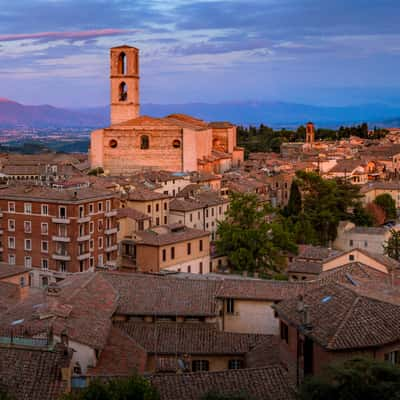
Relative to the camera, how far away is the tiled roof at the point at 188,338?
19.3m

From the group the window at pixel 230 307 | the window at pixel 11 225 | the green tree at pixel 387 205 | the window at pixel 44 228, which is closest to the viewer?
the window at pixel 230 307

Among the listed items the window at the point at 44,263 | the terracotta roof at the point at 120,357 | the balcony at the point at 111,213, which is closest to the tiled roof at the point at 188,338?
the terracotta roof at the point at 120,357

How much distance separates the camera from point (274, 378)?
14.5m

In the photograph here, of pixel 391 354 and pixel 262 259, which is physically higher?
pixel 391 354

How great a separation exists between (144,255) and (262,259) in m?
6.35

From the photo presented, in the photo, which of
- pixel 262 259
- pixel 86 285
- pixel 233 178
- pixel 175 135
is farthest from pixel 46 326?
pixel 175 135

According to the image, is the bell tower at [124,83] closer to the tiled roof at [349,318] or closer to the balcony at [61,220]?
the balcony at [61,220]

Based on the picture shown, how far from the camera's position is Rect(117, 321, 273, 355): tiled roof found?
63.2 ft

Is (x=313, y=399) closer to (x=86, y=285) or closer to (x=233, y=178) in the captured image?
(x=86, y=285)

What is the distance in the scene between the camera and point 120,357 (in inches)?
696

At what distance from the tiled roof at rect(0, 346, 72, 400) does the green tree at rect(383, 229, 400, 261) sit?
107 ft

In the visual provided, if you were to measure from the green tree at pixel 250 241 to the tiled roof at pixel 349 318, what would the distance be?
22.5 m

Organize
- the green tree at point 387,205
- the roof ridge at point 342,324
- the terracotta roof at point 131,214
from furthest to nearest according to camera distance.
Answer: the green tree at point 387,205 → the terracotta roof at point 131,214 → the roof ridge at point 342,324

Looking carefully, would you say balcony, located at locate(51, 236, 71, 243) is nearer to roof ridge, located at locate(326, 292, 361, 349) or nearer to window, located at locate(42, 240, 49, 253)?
window, located at locate(42, 240, 49, 253)
